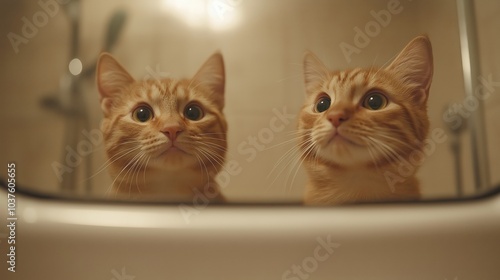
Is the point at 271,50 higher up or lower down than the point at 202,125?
higher up

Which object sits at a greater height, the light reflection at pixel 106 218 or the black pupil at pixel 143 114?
the black pupil at pixel 143 114

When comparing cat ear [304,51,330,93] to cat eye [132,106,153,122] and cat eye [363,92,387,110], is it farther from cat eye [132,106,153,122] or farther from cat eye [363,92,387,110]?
cat eye [132,106,153,122]

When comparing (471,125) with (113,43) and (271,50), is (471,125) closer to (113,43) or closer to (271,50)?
(271,50)

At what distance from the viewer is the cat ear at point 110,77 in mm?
707

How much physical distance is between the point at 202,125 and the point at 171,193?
0.14m

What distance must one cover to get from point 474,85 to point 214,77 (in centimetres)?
50

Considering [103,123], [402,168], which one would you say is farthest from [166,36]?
[402,168]

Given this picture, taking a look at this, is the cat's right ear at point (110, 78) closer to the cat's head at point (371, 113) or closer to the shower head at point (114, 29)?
the shower head at point (114, 29)

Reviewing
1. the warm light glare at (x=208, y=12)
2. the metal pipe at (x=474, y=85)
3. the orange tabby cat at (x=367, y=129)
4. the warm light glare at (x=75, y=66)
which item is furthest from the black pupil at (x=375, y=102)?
the warm light glare at (x=75, y=66)

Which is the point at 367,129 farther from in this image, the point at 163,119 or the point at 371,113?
the point at 163,119

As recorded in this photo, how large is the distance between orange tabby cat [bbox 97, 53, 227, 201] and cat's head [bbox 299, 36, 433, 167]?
0.58ft

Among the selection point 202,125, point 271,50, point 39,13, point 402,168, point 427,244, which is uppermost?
point 39,13

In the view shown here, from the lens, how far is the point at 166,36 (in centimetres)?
74

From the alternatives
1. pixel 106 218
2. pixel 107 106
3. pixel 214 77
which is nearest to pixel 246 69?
pixel 214 77
